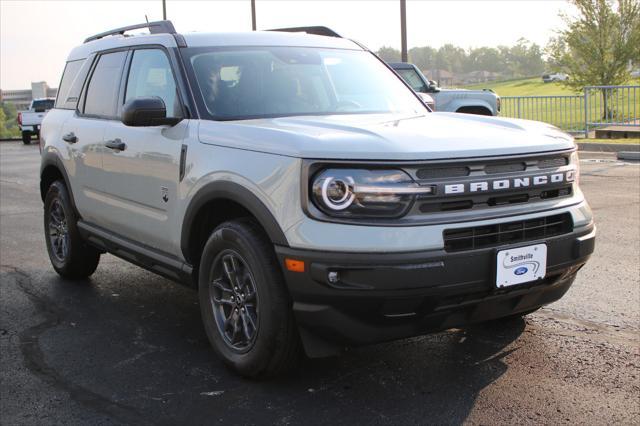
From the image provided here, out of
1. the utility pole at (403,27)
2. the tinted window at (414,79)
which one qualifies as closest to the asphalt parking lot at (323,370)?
the tinted window at (414,79)

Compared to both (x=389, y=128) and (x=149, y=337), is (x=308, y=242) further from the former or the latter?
(x=149, y=337)

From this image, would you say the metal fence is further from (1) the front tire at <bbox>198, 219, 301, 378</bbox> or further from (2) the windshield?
(1) the front tire at <bbox>198, 219, 301, 378</bbox>

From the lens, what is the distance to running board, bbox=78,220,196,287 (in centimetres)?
442

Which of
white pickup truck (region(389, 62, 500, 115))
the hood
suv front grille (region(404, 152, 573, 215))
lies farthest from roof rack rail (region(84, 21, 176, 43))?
white pickup truck (region(389, 62, 500, 115))

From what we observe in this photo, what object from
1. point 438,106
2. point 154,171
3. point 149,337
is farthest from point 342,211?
point 438,106

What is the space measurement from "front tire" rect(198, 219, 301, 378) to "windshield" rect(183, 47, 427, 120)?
0.84 meters

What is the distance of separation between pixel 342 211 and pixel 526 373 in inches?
55.7

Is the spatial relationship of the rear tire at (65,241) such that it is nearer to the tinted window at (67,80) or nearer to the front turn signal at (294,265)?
the tinted window at (67,80)

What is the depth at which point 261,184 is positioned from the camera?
3.61 metres

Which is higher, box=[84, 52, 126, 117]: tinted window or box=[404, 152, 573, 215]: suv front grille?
box=[84, 52, 126, 117]: tinted window

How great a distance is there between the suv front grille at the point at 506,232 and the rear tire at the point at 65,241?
11.9 ft

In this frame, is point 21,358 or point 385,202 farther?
point 21,358

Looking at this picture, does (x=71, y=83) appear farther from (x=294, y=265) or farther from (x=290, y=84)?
(x=294, y=265)

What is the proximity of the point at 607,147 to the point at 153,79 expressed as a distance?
14.1m
